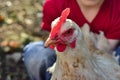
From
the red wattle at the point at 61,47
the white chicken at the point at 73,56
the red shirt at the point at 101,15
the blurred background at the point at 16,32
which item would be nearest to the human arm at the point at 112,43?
the red shirt at the point at 101,15

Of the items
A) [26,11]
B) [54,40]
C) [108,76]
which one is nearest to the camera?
[54,40]

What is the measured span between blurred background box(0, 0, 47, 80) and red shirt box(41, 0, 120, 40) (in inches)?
33.6

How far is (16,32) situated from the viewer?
13.3ft

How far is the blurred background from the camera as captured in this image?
3705mm

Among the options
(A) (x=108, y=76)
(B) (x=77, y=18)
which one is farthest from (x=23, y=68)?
(A) (x=108, y=76)

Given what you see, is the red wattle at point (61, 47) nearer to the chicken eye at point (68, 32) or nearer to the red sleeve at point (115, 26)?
the chicken eye at point (68, 32)

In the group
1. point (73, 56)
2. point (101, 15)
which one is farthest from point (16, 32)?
point (73, 56)

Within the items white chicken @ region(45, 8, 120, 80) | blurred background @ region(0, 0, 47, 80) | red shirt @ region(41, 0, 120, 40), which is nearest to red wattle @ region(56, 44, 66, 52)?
white chicken @ region(45, 8, 120, 80)

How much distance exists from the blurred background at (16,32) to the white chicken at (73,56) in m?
1.24

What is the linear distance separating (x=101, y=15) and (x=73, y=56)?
76 centimetres

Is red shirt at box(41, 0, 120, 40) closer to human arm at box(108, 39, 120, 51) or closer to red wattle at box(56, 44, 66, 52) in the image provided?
human arm at box(108, 39, 120, 51)

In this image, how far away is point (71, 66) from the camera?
234 cm

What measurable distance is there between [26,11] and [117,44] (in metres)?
1.51

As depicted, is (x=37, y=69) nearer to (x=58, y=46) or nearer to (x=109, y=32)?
(x=109, y=32)
